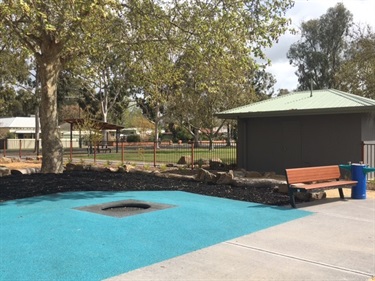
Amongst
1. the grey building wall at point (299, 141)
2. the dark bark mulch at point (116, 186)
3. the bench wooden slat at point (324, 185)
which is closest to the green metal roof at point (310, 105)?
the grey building wall at point (299, 141)

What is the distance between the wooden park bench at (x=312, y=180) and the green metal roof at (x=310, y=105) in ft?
15.4

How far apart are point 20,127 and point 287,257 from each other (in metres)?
69.0

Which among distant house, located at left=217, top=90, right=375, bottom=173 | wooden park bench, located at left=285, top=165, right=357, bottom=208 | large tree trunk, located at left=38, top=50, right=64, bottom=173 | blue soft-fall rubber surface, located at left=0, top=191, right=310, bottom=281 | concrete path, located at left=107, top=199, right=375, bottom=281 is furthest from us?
distant house, located at left=217, top=90, right=375, bottom=173

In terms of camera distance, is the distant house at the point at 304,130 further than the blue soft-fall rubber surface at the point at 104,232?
Yes

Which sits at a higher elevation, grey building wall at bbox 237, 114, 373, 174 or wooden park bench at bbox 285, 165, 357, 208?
grey building wall at bbox 237, 114, 373, 174

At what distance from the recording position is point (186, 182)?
43.2 ft

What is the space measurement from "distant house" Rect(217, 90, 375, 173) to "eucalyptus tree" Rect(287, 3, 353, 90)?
35.3 m

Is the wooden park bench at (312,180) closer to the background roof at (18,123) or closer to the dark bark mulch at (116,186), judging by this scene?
the dark bark mulch at (116,186)

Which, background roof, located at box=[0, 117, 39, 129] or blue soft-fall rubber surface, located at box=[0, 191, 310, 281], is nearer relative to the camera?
blue soft-fall rubber surface, located at box=[0, 191, 310, 281]

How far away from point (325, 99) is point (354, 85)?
15629 mm

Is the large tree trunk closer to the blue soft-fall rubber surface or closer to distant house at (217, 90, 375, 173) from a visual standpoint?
the blue soft-fall rubber surface

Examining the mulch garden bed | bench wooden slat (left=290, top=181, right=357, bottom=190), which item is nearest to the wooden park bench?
bench wooden slat (left=290, top=181, right=357, bottom=190)

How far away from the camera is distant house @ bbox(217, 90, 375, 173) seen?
15414 millimetres

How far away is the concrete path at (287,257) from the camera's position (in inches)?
197
